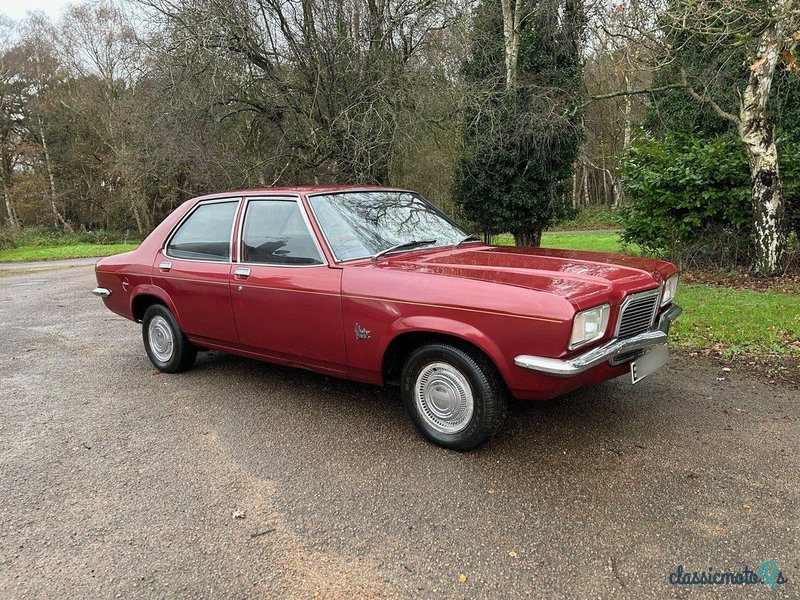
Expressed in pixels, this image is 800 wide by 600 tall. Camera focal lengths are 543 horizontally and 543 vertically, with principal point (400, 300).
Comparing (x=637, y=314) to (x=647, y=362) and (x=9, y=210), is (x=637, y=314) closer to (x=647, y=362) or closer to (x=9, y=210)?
(x=647, y=362)

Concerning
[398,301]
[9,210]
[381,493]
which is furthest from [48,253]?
[381,493]

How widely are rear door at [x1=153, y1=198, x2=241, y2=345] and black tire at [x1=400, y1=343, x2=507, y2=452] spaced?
5.80 feet

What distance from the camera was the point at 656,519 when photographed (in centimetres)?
264

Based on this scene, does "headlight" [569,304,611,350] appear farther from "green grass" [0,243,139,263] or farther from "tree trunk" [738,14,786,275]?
"green grass" [0,243,139,263]

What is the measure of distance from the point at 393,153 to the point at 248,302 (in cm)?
828

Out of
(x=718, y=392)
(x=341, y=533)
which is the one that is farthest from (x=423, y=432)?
(x=718, y=392)

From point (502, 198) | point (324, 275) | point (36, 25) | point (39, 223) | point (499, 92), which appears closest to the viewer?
point (324, 275)

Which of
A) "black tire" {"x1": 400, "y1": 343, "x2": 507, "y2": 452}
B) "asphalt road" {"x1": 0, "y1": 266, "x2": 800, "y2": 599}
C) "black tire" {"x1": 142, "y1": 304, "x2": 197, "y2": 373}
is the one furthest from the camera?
"black tire" {"x1": 142, "y1": 304, "x2": 197, "y2": 373}

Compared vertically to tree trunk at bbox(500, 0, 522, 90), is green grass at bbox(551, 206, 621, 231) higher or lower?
lower

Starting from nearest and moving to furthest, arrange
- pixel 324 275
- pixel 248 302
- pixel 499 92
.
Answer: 1. pixel 324 275
2. pixel 248 302
3. pixel 499 92

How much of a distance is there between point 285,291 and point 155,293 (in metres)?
1.79

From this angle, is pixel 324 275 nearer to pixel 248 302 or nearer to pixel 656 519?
pixel 248 302

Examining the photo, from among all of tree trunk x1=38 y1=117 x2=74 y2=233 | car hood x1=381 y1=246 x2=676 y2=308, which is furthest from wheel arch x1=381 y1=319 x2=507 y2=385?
tree trunk x1=38 y1=117 x2=74 y2=233

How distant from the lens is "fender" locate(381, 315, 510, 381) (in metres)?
3.06
